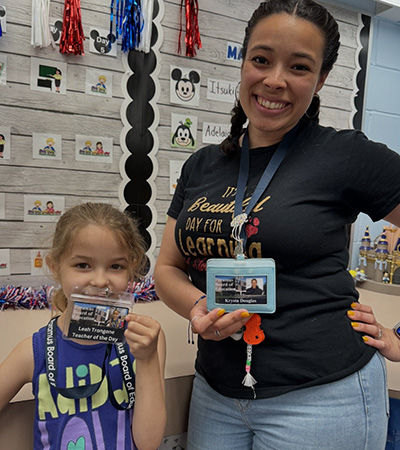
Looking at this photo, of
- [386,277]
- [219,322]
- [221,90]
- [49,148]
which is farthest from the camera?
[386,277]

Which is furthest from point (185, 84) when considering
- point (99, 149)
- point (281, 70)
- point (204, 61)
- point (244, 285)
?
point (244, 285)

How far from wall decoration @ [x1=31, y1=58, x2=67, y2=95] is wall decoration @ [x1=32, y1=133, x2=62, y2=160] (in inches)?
6.0

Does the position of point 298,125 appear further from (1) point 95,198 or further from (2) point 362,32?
(2) point 362,32

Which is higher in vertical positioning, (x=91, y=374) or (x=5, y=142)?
(x=5, y=142)

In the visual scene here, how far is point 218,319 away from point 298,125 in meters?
0.43

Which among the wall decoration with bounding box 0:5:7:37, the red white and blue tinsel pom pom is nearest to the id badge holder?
the red white and blue tinsel pom pom

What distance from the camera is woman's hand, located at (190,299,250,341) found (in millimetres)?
740

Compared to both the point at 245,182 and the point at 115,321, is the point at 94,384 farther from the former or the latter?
the point at 245,182

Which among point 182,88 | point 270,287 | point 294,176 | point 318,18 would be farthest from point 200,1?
point 270,287

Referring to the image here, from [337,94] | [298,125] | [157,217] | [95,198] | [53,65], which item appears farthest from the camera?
[337,94]

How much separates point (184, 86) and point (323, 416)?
1301mm

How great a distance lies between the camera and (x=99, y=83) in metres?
1.54

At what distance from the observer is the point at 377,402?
31.2 inches

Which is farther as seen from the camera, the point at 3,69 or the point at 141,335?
the point at 3,69
